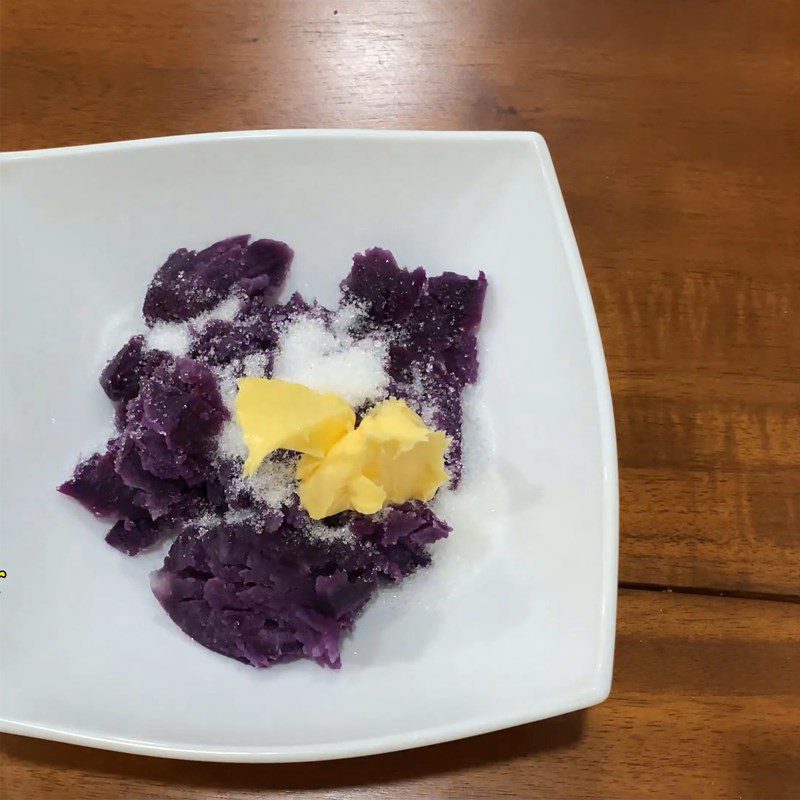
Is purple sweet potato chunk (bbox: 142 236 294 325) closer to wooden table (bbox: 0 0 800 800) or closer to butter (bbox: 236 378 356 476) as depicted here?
butter (bbox: 236 378 356 476)

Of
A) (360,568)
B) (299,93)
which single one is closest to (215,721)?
(360,568)

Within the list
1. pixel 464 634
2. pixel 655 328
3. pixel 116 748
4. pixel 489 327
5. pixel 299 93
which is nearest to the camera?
pixel 116 748

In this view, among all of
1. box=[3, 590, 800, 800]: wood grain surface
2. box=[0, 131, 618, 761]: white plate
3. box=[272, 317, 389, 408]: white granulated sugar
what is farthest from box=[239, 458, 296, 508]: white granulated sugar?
box=[3, 590, 800, 800]: wood grain surface

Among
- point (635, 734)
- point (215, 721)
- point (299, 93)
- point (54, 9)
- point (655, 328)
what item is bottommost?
point (635, 734)

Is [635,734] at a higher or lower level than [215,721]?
lower

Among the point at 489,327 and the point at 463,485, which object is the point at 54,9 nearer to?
the point at 489,327

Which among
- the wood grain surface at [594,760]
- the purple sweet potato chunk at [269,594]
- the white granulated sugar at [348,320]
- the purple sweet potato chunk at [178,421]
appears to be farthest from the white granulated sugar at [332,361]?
the wood grain surface at [594,760]

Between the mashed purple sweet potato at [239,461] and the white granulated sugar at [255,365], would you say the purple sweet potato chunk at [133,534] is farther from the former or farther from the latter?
the white granulated sugar at [255,365]
